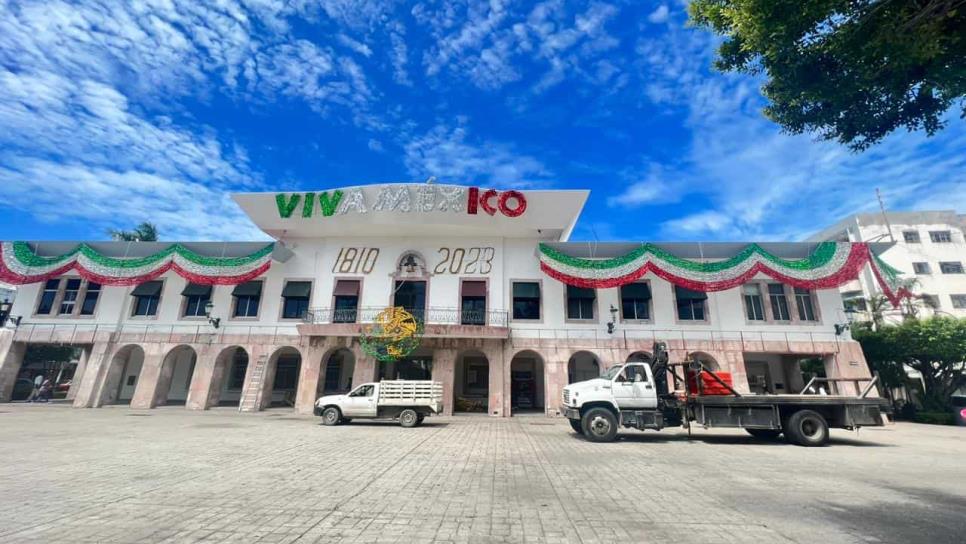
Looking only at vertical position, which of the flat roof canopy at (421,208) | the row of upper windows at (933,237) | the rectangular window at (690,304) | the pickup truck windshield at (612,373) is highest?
the row of upper windows at (933,237)

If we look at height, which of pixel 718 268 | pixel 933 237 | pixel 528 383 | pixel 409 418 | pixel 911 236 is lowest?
pixel 409 418

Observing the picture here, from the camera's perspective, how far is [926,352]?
2062 cm

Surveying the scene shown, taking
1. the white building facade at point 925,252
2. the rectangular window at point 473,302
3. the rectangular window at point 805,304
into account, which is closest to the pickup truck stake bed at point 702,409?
the rectangular window at point 473,302

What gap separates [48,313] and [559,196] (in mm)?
31000

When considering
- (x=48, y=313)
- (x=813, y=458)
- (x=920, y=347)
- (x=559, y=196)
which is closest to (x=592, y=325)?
(x=559, y=196)

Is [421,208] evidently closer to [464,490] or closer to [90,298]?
[464,490]

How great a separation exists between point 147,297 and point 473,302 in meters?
20.0

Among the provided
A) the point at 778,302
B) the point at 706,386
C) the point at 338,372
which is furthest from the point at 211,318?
the point at 778,302

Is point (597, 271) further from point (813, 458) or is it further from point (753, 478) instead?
point (753, 478)

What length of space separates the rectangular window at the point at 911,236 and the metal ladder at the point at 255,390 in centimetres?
6073

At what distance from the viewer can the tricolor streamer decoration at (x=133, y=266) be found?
860 inches

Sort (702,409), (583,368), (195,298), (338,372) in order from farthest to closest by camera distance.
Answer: (338,372), (583,368), (195,298), (702,409)

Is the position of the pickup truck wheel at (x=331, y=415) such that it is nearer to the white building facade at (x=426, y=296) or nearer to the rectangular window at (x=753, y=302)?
the white building facade at (x=426, y=296)

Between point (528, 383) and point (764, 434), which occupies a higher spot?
point (528, 383)
